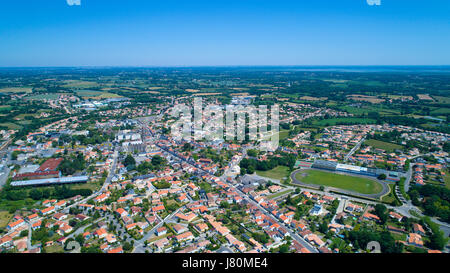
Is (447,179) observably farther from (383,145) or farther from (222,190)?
(222,190)

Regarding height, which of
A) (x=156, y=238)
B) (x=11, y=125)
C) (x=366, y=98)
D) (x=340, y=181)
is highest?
(x=366, y=98)

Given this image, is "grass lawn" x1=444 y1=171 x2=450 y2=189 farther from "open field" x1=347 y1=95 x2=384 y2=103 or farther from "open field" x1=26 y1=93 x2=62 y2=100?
"open field" x1=26 y1=93 x2=62 y2=100

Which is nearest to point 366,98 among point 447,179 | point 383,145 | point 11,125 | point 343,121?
point 343,121

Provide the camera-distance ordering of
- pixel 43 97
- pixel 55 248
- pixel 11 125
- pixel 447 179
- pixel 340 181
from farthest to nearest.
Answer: pixel 43 97 → pixel 11 125 → pixel 447 179 → pixel 340 181 → pixel 55 248

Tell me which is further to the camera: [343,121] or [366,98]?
[366,98]

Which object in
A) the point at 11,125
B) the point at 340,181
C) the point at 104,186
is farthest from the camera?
the point at 11,125

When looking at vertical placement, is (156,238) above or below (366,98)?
below
